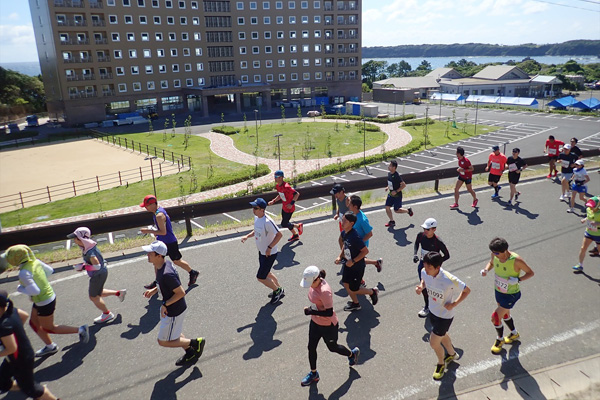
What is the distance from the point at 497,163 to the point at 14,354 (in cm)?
1376

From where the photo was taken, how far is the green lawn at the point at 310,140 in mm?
36406

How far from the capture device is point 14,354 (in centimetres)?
496

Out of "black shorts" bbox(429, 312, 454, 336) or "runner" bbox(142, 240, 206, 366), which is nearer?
"black shorts" bbox(429, 312, 454, 336)

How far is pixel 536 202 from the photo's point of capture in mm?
13875

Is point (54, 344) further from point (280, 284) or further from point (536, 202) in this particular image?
point (536, 202)

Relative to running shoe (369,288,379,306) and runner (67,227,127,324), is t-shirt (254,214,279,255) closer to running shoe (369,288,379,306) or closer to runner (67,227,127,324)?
running shoe (369,288,379,306)

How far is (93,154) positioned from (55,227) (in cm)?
3294

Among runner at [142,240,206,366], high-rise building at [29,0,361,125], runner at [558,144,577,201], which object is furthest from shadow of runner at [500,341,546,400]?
high-rise building at [29,0,361,125]

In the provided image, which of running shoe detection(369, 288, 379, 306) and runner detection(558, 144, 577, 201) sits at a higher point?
runner detection(558, 144, 577, 201)

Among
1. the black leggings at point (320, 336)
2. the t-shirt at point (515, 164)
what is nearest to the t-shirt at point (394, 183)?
the t-shirt at point (515, 164)

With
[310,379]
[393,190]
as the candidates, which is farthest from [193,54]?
[310,379]

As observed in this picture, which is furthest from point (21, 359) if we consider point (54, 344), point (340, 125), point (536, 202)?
point (340, 125)

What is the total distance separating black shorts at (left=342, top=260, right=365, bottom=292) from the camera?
7228mm

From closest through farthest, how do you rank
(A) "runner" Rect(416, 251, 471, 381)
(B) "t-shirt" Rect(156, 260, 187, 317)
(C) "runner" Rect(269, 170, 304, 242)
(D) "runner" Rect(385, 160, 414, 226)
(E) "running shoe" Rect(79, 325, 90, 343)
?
(A) "runner" Rect(416, 251, 471, 381) < (B) "t-shirt" Rect(156, 260, 187, 317) < (E) "running shoe" Rect(79, 325, 90, 343) < (C) "runner" Rect(269, 170, 304, 242) < (D) "runner" Rect(385, 160, 414, 226)
